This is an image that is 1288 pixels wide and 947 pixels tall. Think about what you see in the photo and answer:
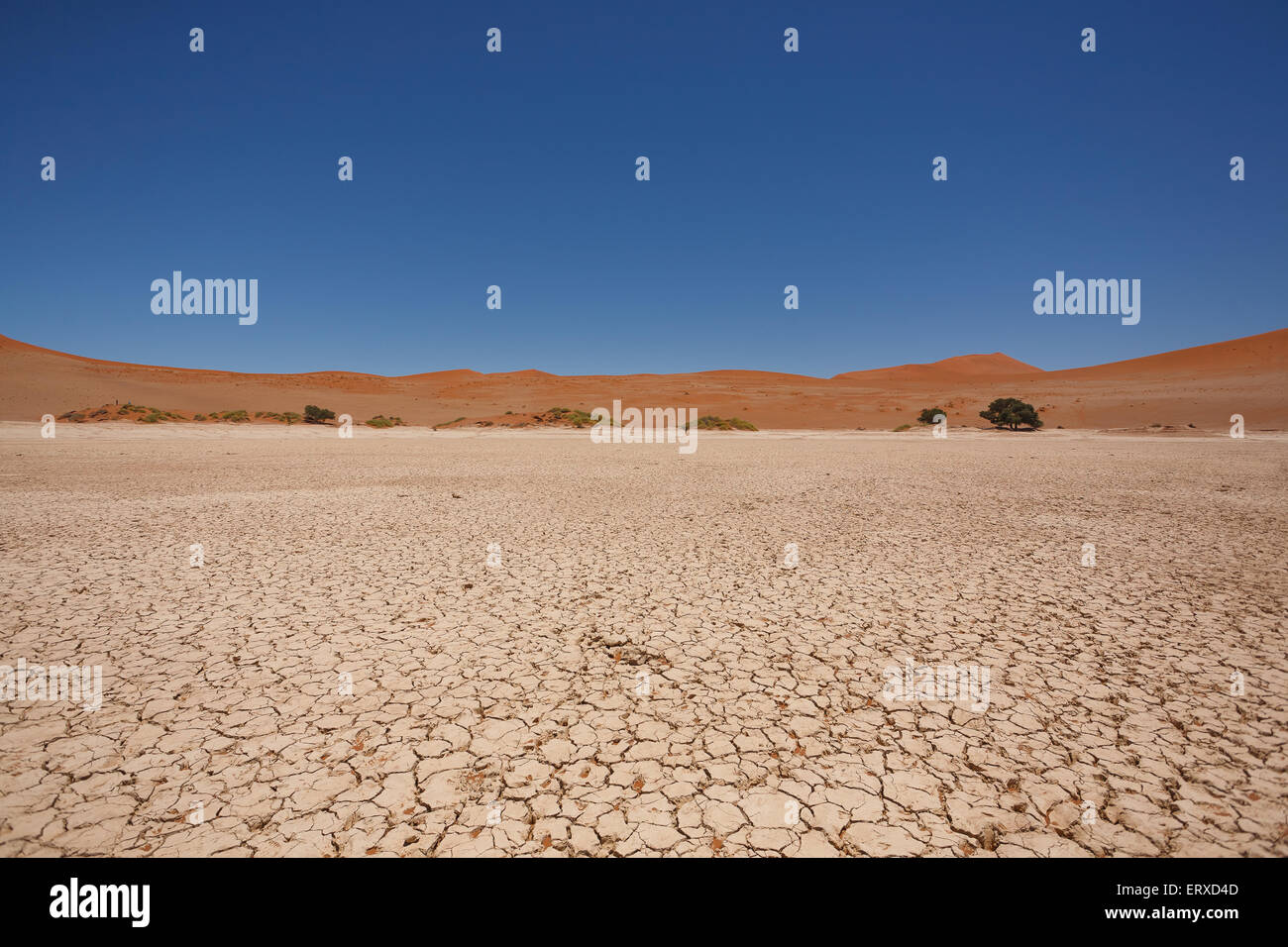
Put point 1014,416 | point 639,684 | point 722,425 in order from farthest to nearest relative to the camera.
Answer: point 722,425 < point 1014,416 < point 639,684

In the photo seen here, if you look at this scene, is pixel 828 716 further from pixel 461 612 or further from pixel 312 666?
pixel 312 666

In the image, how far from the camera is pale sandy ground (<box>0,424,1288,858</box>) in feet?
8.09

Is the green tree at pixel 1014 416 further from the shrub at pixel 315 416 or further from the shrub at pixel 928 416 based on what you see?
the shrub at pixel 315 416

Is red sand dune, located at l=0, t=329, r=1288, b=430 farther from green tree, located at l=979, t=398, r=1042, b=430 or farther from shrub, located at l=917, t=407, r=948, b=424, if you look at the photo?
green tree, located at l=979, t=398, r=1042, b=430

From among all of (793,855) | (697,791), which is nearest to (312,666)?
(697,791)

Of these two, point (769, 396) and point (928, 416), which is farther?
point (769, 396)

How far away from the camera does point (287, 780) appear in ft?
8.96

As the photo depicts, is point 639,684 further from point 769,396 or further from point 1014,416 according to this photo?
point 769,396

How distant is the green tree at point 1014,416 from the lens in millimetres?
33219

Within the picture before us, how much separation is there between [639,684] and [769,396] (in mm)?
57554

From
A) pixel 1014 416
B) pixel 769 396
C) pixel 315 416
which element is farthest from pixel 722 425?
pixel 315 416

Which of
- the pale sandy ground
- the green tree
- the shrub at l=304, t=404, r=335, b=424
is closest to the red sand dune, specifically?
the green tree

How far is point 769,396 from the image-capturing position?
58.5 m

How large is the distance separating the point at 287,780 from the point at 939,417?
136 ft
